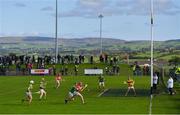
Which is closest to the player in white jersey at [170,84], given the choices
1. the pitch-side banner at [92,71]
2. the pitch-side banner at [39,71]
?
the pitch-side banner at [92,71]

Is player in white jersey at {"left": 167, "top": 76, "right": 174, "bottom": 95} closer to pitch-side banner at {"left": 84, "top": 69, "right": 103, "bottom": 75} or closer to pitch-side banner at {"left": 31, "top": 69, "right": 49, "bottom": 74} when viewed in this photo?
pitch-side banner at {"left": 84, "top": 69, "right": 103, "bottom": 75}

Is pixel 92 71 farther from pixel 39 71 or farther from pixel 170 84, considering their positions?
pixel 170 84

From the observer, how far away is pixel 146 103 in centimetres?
4434

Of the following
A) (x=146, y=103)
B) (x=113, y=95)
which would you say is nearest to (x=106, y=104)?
(x=146, y=103)

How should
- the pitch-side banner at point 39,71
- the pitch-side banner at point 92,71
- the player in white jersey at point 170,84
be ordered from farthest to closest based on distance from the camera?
the pitch-side banner at point 39,71 → the pitch-side banner at point 92,71 → the player in white jersey at point 170,84

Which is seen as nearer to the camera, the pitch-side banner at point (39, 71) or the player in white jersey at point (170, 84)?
the player in white jersey at point (170, 84)

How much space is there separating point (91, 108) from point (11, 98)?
1269 centimetres

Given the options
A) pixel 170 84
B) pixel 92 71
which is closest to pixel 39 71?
pixel 92 71

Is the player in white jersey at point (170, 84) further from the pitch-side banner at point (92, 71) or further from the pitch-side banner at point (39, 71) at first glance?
the pitch-side banner at point (39, 71)

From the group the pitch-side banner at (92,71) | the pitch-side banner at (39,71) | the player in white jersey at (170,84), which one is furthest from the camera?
the pitch-side banner at (39,71)

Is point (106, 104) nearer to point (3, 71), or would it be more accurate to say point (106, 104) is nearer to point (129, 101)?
point (129, 101)

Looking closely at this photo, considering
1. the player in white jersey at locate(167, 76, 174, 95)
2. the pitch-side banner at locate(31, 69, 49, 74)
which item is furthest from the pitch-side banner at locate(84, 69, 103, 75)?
the player in white jersey at locate(167, 76, 174, 95)

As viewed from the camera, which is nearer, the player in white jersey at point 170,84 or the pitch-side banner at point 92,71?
the player in white jersey at point 170,84

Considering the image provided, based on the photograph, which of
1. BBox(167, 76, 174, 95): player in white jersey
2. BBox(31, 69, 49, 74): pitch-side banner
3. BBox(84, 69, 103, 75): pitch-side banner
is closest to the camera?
BBox(167, 76, 174, 95): player in white jersey
